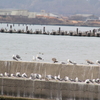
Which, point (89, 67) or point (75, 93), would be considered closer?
point (75, 93)

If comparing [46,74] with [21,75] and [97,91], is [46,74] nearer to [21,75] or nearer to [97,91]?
[21,75]

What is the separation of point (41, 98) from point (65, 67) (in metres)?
2.52

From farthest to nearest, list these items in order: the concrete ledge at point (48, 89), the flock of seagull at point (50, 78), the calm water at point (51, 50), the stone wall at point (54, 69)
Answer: the calm water at point (51, 50), the stone wall at point (54, 69), the flock of seagull at point (50, 78), the concrete ledge at point (48, 89)

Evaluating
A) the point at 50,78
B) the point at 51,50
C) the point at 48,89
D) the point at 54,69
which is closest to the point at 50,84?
the point at 48,89

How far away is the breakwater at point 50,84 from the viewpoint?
21.1 meters

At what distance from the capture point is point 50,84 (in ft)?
70.5

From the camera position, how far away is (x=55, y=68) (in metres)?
23.5

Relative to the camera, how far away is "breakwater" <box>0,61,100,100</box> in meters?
21.1

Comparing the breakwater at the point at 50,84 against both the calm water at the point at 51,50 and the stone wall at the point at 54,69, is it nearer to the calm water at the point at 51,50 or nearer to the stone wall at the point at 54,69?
the stone wall at the point at 54,69

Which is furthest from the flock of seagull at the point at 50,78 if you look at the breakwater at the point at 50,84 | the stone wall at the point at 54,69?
the stone wall at the point at 54,69

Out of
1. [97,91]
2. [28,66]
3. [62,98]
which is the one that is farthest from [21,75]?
[97,91]

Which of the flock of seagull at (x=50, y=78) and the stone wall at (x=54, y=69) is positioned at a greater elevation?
the stone wall at (x=54, y=69)

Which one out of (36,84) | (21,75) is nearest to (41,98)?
(36,84)

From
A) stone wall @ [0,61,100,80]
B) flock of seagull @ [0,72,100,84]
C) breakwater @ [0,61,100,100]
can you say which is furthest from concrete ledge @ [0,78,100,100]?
stone wall @ [0,61,100,80]
